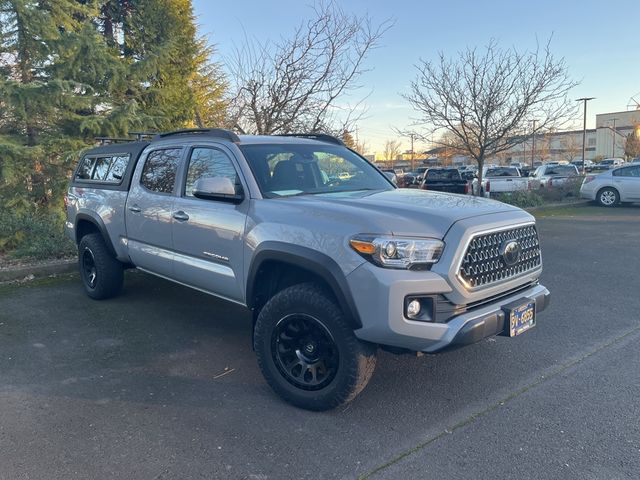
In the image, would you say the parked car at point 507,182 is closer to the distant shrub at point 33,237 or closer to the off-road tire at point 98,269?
the distant shrub at point 33,237

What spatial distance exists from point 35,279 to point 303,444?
558 cm

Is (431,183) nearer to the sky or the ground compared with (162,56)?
nearer to the ground

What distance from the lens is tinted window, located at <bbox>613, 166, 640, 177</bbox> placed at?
645 inches

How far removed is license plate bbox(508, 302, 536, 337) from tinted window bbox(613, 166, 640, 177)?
15.6 meters

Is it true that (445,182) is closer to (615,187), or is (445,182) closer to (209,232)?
(615,187)

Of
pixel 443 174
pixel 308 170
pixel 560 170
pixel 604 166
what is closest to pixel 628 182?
pixel 443 174

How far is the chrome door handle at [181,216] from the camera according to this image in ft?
14.5

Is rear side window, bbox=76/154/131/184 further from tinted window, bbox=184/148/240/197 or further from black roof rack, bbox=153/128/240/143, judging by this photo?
tinted window, bbox=184/148/240/197

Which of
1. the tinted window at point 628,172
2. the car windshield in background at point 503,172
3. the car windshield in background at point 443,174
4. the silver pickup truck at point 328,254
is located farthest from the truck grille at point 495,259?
the car windshield in background at point 503,172

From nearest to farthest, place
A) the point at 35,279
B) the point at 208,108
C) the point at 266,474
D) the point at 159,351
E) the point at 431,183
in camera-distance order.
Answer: the point at 266,474, the point at 159,351, the point at 35,279, the point at 208,108, the point at 431,183

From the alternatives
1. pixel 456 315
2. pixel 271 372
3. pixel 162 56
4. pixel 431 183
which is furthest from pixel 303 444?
Answer: pixel 431 183

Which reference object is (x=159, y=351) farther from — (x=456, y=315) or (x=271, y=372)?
(x=456, y=315)

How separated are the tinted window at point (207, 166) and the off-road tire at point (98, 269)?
190cm

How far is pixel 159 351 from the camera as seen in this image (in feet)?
14.7
